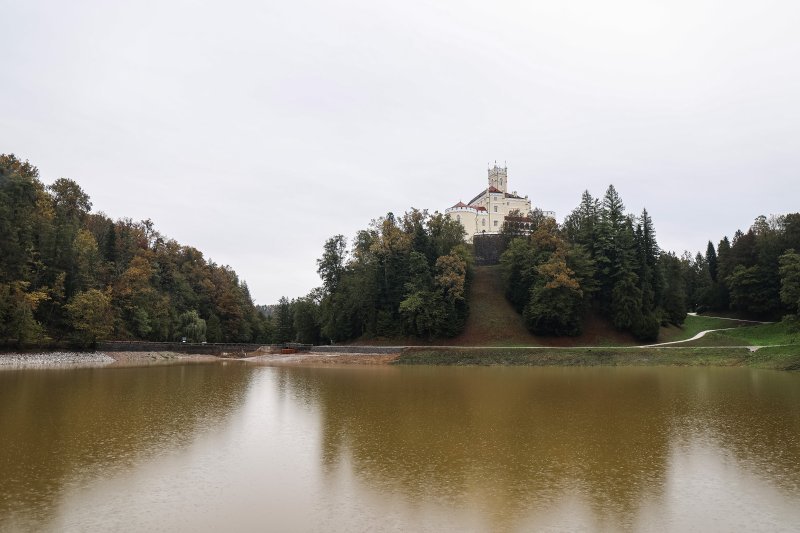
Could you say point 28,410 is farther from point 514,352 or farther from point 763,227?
point 763,227

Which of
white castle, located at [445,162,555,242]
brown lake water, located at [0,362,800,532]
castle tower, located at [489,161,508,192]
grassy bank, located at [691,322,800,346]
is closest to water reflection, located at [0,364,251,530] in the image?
brown lake water, located at [0,362,800,532]

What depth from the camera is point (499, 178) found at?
102 m

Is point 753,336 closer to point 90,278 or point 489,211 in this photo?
point 489,211

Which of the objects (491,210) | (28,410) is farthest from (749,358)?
(491,210)

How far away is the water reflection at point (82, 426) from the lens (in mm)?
11805

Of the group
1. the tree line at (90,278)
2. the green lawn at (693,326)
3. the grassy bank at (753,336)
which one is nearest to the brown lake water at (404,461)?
the grassy bank at (753,336)

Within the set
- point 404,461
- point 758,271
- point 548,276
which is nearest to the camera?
point 404,461

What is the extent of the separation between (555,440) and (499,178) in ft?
293

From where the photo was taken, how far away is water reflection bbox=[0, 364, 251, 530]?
11805 mm

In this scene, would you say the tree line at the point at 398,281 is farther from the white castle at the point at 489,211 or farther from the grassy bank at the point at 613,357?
the white castle at the point at 489,211

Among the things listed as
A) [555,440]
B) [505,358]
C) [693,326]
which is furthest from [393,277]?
[555,440]

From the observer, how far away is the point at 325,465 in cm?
1423

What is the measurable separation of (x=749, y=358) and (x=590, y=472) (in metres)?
38.0

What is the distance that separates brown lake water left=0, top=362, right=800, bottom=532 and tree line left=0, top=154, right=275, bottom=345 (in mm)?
29541
